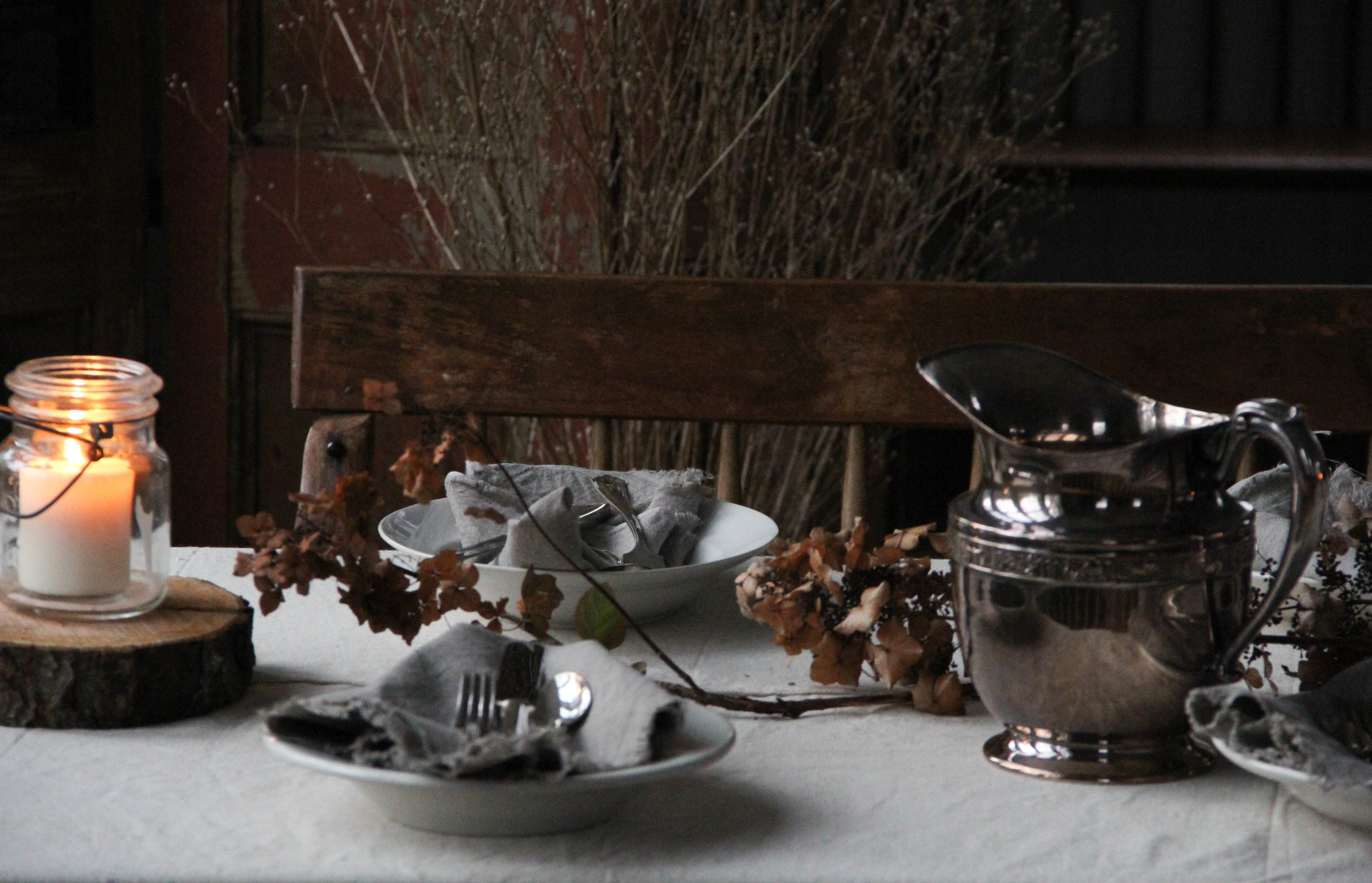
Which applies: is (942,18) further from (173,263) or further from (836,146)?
(173,263)

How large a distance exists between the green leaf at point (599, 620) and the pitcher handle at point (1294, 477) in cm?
31

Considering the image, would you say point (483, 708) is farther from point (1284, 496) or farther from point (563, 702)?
point (1284, 496)

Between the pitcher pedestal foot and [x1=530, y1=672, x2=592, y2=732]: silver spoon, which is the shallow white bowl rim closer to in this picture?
[x1=530, y1=672, x2=592, y2=732]: silver spoon

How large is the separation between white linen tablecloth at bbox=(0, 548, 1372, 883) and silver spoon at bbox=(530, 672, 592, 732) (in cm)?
5

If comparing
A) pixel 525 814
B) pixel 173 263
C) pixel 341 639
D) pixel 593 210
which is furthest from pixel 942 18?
pixel 525 814

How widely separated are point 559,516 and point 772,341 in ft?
1.62

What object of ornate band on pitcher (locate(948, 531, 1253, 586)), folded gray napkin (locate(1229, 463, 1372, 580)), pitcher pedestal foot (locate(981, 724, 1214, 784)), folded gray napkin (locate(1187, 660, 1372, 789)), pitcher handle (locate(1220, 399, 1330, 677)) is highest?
pitcher handle (locate(1220, 399, 1330, 677))

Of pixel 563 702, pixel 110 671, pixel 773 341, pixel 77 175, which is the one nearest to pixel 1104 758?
pixel 563 702

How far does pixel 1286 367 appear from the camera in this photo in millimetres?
1276

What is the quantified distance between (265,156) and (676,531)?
5.57 ft

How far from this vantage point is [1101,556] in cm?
62

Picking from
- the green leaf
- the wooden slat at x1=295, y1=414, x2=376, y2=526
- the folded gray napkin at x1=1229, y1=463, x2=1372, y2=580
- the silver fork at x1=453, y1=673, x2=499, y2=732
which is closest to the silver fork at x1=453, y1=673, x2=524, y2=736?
the silver fork at x1=453, y1=673, x2=499, y2=732

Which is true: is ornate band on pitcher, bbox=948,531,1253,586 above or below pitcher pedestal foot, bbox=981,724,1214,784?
above

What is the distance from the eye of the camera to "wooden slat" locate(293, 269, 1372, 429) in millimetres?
1275
